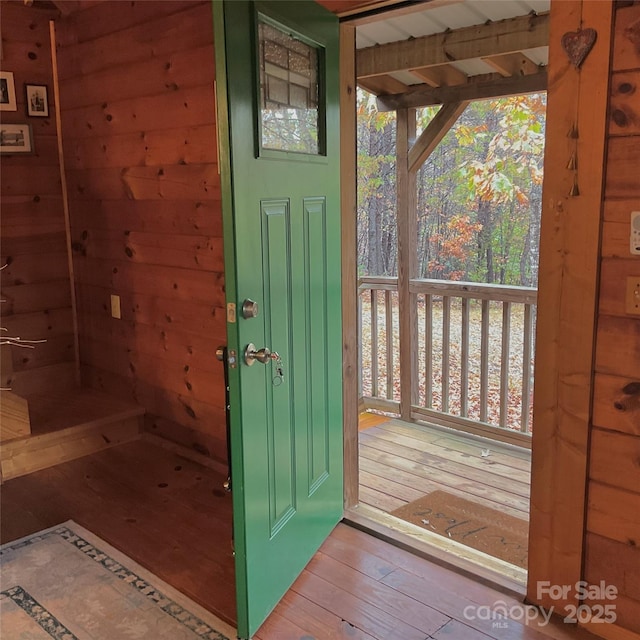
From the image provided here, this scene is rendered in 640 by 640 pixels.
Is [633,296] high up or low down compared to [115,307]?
up

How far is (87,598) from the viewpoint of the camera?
7.22 feet

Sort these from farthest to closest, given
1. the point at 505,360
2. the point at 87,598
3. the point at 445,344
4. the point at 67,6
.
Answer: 1. the point at 445,344
2. the point at 505,360
3. the point at 67,6
4. the point at 87,598

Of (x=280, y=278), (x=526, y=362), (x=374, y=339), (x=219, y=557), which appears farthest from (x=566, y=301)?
(x=374, y=339)

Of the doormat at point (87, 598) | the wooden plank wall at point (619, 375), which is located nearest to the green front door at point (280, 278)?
the doormat at point (87, 598)

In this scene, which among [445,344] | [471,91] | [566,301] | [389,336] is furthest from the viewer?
[389,336]

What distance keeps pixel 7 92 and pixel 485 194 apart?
419cm

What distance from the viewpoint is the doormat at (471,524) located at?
2893mm

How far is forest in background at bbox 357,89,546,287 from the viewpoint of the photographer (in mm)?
5898

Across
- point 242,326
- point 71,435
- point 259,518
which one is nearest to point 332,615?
point 259,518

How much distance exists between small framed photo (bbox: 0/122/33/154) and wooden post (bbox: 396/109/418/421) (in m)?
2.37

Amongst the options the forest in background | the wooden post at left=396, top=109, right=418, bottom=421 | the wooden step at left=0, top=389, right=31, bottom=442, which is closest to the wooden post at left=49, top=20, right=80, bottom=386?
the wooden step at left=0, top=389, right=31, bottom=442

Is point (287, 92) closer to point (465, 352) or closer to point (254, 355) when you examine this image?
point (254, 355)

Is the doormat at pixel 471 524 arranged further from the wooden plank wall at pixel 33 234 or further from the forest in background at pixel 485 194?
the forest in background at pixel 485 194

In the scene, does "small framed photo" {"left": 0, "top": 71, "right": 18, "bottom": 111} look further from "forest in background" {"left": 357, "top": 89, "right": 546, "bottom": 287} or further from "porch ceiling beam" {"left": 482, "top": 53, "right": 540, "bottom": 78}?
"forest in background" {"left": 357, "top": 89, "right": 546, "bottom": 287}
